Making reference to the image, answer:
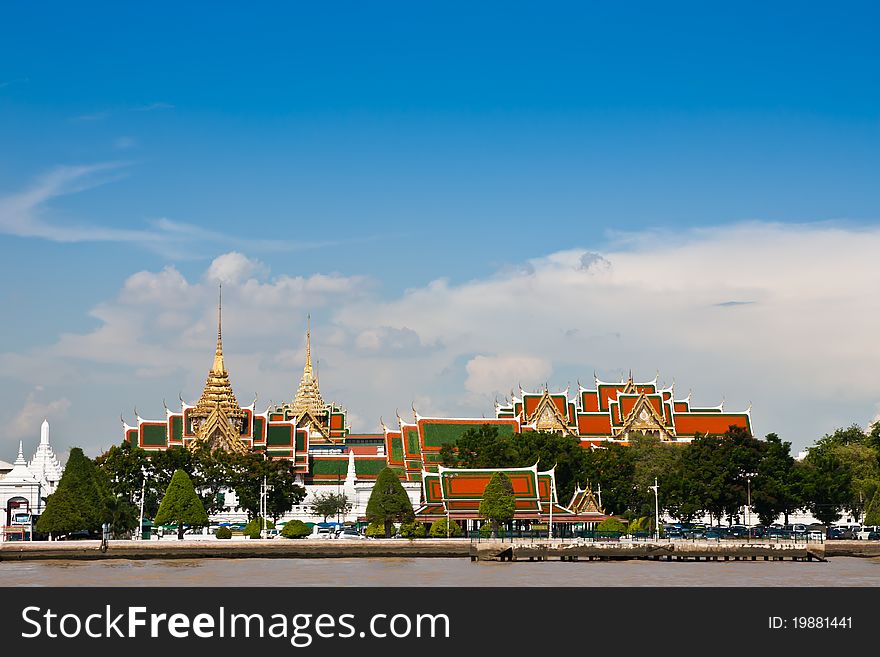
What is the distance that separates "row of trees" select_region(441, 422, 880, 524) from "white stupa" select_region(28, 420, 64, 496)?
29729 mm

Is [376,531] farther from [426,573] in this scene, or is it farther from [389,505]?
[426,573]

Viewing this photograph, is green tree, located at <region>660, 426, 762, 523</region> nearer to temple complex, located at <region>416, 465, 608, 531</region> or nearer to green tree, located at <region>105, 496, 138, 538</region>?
temple complex, located at <region>416, 465, 608, 531</region>

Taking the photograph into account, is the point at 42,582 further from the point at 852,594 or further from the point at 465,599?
the point at 852,594

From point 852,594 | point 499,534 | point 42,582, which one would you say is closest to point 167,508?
point 499,534

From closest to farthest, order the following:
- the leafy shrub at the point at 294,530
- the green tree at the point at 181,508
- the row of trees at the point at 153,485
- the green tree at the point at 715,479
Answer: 1. the row of trees at the point at 153,485
2. the green tree at the point at 181,508
3. the leafy shrub at the point at 294,530
4. the green tree at the point at 715,479

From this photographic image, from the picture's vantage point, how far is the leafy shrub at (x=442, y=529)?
91.1m

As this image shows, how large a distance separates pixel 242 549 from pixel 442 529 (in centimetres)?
1276

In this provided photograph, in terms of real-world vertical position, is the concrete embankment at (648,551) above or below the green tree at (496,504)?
below

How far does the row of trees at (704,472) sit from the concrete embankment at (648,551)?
12856 mm

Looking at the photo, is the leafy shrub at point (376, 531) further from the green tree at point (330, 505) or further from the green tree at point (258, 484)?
the green tree at point (330, 505)

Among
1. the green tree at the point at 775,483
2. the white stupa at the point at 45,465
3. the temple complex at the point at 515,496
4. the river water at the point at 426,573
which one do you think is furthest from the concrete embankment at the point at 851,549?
the white stupa at the point at 45,465

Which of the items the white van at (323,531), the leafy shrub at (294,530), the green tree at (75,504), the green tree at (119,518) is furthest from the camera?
the white van at (323,531)

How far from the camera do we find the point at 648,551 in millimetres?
79688

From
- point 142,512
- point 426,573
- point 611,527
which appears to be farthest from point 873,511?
point 142,512
